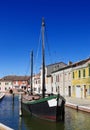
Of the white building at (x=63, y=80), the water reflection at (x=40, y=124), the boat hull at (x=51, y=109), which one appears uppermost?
the white building at (x=63, y=80)

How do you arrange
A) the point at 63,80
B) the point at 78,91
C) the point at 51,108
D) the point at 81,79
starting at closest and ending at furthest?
the point at 51,108, the point at 81,79, the point at 78,91, the point at 63,80

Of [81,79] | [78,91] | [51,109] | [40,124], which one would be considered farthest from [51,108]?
[78,91]

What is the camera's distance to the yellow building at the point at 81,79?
2048 inches

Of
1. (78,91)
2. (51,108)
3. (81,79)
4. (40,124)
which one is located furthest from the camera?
(78,91)

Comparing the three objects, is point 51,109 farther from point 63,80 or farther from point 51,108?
point 63,80

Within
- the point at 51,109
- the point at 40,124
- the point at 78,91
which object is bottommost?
the point at 40,124

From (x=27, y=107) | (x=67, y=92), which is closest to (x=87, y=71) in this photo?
(x=67, y=92)

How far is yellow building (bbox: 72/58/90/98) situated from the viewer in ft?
171

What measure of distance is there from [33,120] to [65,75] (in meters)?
36.6

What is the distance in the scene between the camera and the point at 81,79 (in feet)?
180

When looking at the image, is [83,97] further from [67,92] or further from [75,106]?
[75,106]

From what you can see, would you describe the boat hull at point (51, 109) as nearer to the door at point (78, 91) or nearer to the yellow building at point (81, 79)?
the yellow building at point (81, 79)

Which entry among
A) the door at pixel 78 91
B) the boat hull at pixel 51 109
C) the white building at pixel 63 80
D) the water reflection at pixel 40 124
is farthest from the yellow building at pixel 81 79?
the water reflection at pixel 40 124

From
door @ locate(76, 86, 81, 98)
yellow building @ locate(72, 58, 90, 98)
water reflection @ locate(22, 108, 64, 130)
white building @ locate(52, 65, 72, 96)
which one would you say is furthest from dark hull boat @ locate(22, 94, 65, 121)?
white building @ locate(52, 65, 72, 96)
